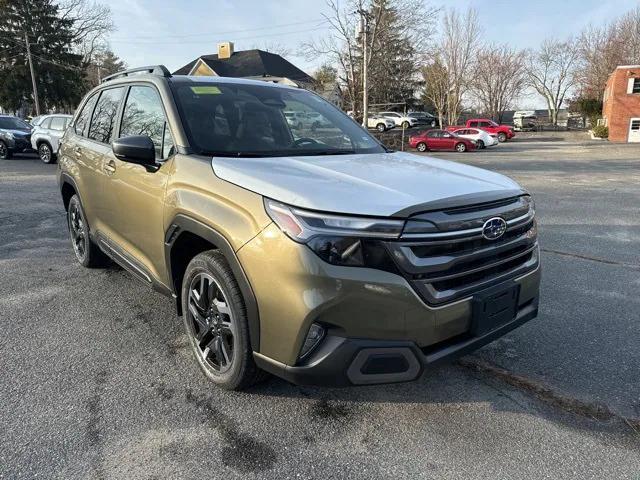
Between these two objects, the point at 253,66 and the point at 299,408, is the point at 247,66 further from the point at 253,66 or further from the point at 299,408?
the point at 299,408

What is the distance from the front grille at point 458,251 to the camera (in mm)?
2154

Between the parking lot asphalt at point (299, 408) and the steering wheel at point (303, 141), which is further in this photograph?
the steering wheel at point (303, 141)

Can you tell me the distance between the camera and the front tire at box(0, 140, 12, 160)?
705 inches

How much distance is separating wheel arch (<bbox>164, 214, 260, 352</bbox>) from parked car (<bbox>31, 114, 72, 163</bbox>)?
15242mm

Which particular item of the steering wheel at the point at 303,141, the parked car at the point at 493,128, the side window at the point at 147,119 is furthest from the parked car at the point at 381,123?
the steering wheel at the point at 303,141

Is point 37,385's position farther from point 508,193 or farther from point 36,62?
point 36,62

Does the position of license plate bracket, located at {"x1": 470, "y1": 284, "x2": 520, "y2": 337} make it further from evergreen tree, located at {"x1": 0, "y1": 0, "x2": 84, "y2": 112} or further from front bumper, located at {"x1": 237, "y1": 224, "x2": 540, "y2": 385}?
evergreen tree, located at {"x1": 0, "y1": 0, "x2": 84, "y2": 112}

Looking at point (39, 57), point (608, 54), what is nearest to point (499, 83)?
point (608, 54)

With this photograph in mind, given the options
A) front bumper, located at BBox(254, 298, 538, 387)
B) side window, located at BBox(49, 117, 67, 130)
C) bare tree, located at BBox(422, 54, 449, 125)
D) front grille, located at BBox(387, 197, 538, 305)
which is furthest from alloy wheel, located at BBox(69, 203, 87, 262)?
bare tree, located at BBox(422, 54, 449, 125)

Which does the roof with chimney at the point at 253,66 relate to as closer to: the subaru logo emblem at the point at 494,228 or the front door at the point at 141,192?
the front door at the point at 141,192

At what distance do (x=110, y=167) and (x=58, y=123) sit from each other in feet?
48.2

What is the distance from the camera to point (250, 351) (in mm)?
2469

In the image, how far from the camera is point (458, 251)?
228 cm

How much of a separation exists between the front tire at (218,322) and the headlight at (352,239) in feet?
1.88
